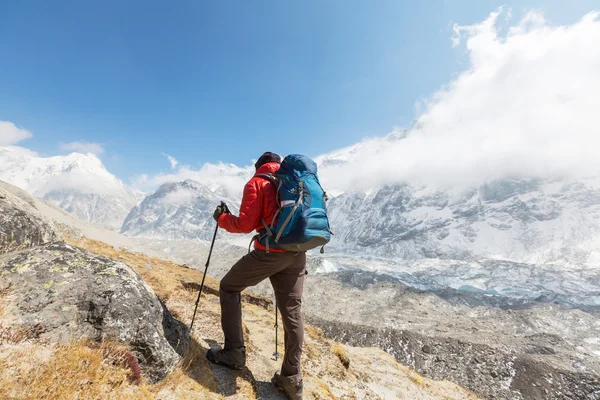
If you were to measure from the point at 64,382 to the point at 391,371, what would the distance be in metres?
10.2

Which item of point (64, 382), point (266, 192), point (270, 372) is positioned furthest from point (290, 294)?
point (64, 382)

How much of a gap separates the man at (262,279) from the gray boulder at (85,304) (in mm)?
912

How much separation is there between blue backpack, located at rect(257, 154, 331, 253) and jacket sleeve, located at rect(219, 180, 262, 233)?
0.64ft

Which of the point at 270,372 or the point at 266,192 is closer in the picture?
the point at 266,192

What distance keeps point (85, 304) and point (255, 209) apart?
8.75 ft

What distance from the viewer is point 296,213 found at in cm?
455

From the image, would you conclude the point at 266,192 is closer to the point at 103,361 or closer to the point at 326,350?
the point at 103,361

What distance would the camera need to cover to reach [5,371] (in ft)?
9.61

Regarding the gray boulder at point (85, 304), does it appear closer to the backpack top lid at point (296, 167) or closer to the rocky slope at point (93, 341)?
the rocky slope at point (93, 341)

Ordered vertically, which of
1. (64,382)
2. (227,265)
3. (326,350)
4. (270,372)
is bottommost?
(227,265)

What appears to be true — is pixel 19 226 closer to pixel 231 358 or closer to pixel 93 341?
pixel 93 341

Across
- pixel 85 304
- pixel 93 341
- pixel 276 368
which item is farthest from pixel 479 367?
pixel 85 304

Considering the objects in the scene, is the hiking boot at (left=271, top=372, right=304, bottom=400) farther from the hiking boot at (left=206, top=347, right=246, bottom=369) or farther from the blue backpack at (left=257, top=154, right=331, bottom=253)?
the blue backpack at (left=257, top=154, right=331, bottom=253)

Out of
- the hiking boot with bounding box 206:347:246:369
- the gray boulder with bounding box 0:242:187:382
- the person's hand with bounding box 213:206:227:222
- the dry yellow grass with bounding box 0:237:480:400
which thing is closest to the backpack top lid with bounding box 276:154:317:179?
the person's hand with bounding box 213:206:227:222
